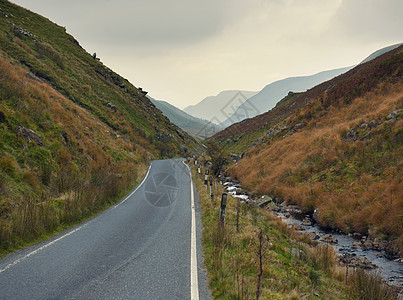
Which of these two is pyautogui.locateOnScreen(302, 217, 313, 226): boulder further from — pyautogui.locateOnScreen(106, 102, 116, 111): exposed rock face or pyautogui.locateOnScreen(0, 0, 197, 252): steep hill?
pyautogui.locateOnScreen(106, 102, 116, 111): exposed rock face

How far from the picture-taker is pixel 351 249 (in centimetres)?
930

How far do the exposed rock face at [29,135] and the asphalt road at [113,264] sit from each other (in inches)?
226

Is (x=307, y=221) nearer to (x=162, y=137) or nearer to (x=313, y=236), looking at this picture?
(x=313, y=236)

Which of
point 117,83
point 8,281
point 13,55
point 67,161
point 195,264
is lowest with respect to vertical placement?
point 195,264

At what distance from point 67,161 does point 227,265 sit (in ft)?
37.5

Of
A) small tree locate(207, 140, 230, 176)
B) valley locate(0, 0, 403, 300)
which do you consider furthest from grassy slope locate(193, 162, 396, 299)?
small tree locate(207, 140, 230, 176)

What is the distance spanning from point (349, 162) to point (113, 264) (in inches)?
567

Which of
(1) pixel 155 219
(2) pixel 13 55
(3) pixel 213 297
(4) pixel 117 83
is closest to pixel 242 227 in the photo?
(1) pixel 155 219

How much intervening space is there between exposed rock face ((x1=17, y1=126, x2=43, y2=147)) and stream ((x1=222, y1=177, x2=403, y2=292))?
43.0 feet

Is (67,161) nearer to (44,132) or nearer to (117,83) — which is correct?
(44,132)

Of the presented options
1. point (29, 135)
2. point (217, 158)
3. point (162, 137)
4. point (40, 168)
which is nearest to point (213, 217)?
point (40, 168)

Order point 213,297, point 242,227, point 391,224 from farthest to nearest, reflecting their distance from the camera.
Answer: point 391,224 → point 242,227 → point 213,297

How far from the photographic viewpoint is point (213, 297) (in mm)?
4398

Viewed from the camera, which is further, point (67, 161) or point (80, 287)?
point (67, 161)
